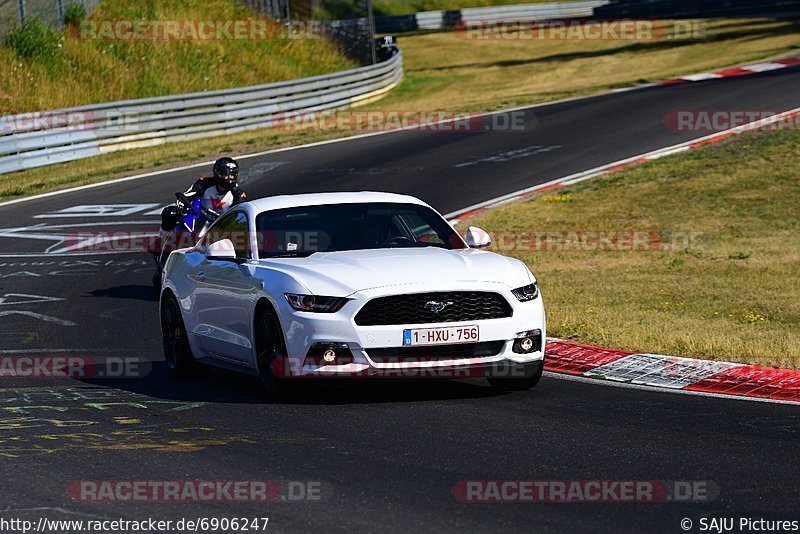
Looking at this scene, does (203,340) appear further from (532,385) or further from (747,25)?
(747,25)

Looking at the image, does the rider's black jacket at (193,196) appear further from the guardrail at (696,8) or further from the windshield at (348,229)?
the guardrail at (696,8)

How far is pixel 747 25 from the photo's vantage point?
56.9 meters

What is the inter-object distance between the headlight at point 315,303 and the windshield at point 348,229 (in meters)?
0.93

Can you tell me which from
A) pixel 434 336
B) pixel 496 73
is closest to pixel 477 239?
pixel 434 336

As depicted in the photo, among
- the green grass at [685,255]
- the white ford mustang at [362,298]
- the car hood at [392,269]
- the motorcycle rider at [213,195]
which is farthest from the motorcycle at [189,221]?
the car hood at [392,269]

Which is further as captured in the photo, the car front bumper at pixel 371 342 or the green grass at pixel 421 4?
the green grass at pixel 421 4

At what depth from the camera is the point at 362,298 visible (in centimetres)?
934

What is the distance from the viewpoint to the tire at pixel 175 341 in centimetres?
1145

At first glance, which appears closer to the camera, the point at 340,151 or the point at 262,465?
the point at 262,465

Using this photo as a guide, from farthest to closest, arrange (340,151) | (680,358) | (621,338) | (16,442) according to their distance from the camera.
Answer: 1. (340,151)
2. (621,338)
3. (680,358)
4. (16,442)

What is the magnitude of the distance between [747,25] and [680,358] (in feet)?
159

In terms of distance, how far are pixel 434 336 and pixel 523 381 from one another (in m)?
0.98

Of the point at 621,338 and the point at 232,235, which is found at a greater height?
the point at 232,235

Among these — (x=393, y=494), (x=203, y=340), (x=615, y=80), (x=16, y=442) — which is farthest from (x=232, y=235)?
(x=615, y=80)
